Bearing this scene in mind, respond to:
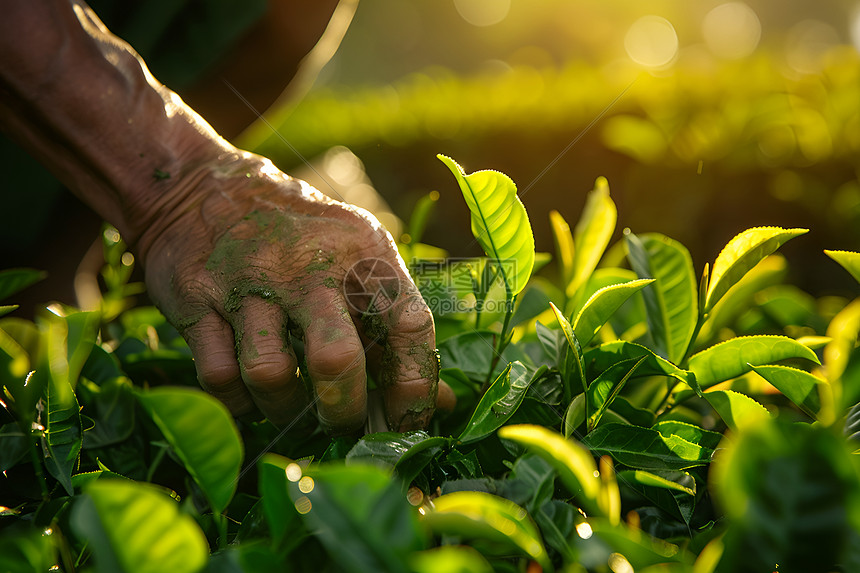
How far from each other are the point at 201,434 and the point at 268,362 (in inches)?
15.0

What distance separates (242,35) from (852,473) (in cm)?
288

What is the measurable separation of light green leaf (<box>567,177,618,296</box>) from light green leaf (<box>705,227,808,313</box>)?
23 centimetres

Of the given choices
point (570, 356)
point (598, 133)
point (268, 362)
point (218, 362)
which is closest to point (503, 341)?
point (570, 356)

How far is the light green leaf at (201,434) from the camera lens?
520 mm

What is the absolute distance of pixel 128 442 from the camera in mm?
974

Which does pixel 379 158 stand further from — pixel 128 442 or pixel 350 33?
pixel 350 33

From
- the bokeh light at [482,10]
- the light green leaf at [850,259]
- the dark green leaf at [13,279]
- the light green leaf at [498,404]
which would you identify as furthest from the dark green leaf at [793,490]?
the bokeh light at [482,10]

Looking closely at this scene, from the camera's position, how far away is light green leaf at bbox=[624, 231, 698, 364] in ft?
3.02

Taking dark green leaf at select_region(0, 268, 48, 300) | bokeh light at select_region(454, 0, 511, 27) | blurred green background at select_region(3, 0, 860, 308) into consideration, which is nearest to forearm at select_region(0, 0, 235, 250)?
dark green leaf at select_region(0, 268, 48, 300)

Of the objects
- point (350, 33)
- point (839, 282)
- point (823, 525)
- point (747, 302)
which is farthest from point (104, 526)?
point (350, 33)

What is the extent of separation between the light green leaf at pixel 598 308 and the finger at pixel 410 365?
0.24 meters

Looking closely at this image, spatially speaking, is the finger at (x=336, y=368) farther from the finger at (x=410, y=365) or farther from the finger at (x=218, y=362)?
the finger at (x=218, y=362)

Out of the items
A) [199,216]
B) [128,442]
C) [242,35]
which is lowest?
[128,442]

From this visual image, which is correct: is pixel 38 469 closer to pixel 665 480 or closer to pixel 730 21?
pixel 665 480
